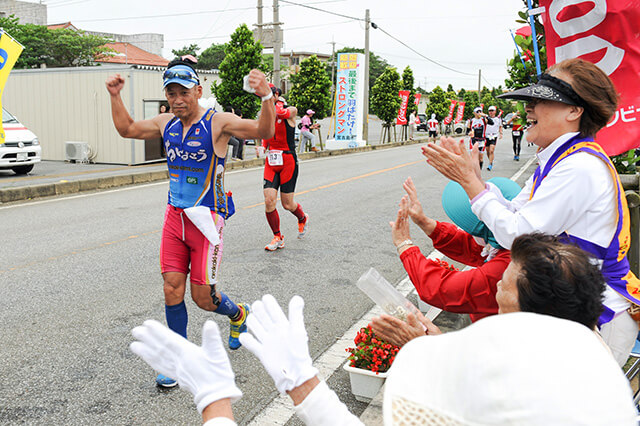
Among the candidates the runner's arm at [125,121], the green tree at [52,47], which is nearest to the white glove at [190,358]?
the runner's arm at [125,121]

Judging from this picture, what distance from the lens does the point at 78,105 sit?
18.6m

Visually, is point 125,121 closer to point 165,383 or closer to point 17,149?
point 165,383

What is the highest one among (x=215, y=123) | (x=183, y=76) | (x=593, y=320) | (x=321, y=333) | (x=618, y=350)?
(x=183, y=76)

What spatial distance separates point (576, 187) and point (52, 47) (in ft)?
159

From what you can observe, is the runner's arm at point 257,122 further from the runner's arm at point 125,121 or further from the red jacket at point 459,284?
the red jacket at point 459,284

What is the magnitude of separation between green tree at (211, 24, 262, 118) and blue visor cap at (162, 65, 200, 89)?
17510 mm

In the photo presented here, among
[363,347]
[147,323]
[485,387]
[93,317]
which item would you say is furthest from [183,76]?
[485,387]

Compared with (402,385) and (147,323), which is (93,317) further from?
(402,385)

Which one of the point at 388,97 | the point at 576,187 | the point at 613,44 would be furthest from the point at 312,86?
the point at 576,187

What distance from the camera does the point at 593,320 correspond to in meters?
1.59

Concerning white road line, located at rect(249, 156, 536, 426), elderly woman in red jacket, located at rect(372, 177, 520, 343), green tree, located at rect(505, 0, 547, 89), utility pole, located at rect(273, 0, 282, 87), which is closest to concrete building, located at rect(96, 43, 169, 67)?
utility pole, located at rect(273, 0, 282, 87)

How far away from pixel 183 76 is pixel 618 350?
290 centimetres

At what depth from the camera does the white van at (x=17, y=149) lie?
45.7 ft

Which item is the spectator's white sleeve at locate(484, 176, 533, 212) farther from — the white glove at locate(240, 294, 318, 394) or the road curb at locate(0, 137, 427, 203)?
the road curb at locate(0, 137, 427, 203)
